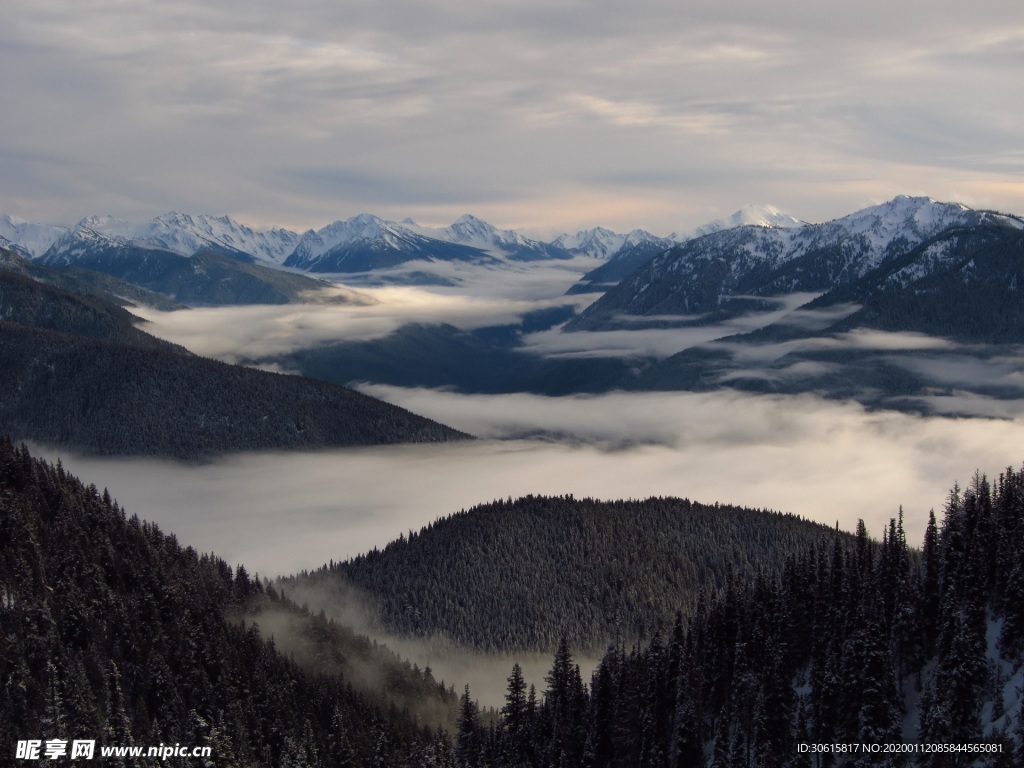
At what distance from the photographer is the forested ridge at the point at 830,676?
293ft

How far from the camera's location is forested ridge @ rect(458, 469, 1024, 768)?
3511 inches

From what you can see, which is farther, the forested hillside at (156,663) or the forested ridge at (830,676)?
the forested hillside at (156,663)

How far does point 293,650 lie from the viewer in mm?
179500

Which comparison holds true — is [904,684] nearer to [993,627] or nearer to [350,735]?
[993,627]

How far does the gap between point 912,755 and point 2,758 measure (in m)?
92.9

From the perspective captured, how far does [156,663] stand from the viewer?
135375 mm

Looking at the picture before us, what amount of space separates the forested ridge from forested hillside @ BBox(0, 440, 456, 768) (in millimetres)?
22603

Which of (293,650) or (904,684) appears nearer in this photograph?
(904,684)

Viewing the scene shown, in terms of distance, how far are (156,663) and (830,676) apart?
90298 millimetres

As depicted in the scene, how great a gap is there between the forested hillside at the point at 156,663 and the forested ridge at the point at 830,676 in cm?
Result: 2260

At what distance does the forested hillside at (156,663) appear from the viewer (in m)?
120

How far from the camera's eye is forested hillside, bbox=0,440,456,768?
120m

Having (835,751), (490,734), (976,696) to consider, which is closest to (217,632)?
(490,734)

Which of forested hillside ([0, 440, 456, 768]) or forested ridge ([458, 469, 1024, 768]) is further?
forested hillside ([0, 440, 456, 768])
